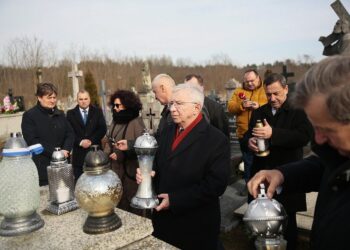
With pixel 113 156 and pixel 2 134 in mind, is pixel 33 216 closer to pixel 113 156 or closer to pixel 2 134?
pixel 113 156

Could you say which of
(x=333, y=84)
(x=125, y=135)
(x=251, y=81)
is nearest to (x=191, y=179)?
(x=333, y=84)

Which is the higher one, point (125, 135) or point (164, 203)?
point (125, 135)

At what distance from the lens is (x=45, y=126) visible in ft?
13.6

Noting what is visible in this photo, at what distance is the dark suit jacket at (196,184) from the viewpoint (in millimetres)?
2357

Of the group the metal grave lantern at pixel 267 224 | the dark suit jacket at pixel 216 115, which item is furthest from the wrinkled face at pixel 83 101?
the metal grave lantern at pixel 267 224

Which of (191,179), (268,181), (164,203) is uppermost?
(268,181)

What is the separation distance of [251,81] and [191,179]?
2750 mm

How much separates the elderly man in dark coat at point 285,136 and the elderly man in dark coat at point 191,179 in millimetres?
722

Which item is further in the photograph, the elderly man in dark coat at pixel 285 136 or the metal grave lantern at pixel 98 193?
the elderly man in dark coat at pixel 285 136

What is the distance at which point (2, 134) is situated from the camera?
12852 millimetres

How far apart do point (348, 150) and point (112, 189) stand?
990 millimetres

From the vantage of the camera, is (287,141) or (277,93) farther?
(277,93)

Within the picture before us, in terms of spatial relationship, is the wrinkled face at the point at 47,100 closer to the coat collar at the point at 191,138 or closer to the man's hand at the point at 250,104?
the coat collar at the point at 191,138

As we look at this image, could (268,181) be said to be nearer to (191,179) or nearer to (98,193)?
(98,193)
